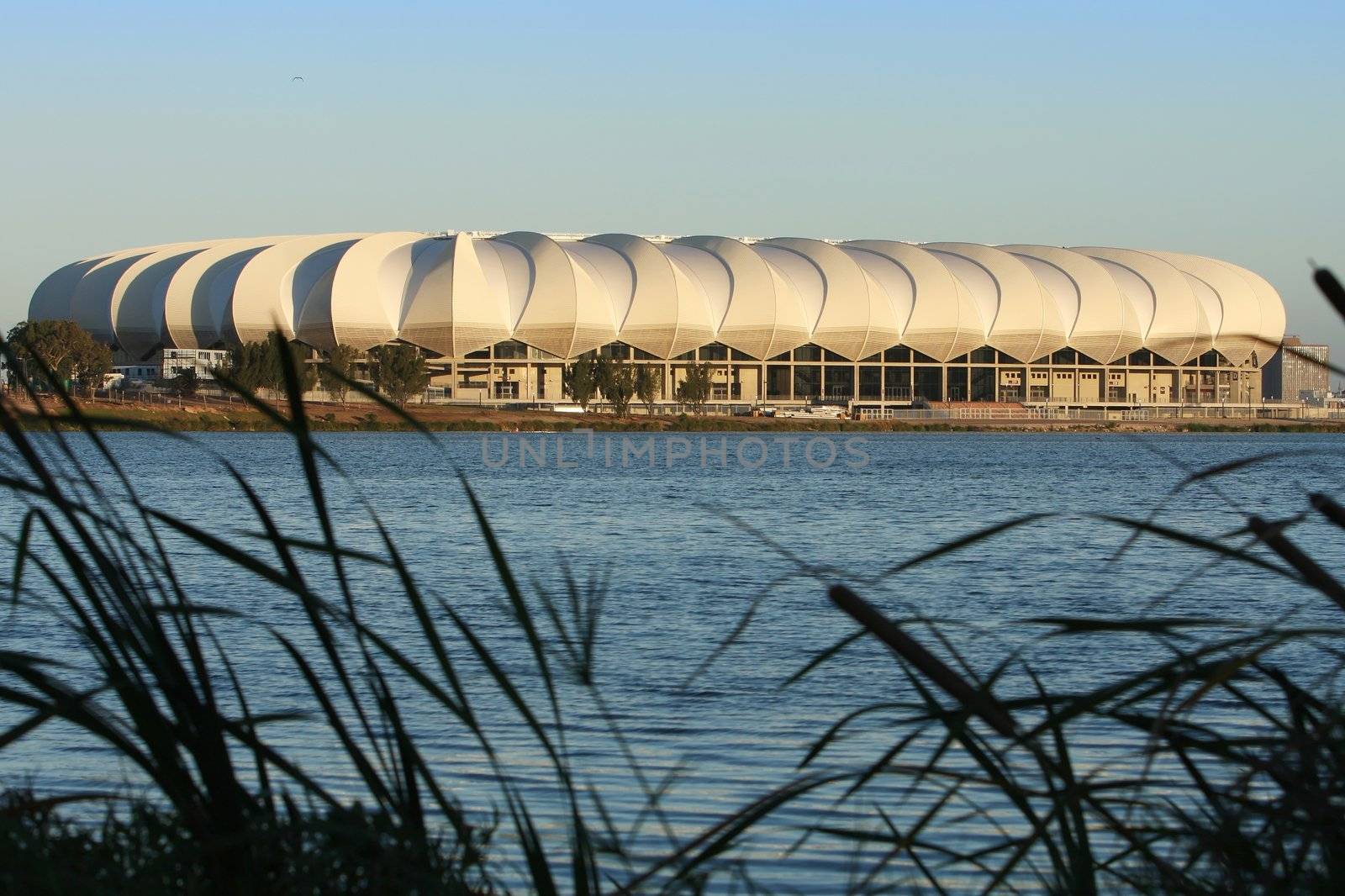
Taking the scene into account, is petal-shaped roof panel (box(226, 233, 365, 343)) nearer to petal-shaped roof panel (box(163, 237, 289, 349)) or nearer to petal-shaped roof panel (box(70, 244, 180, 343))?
petal-shaped roof panel (box(163, 237, 289, 349))

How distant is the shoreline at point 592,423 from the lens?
180 feet

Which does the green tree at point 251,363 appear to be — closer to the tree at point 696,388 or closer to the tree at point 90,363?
the tree at point 90,363

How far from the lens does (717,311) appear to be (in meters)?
70.2

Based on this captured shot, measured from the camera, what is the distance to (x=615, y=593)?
41.5 ft

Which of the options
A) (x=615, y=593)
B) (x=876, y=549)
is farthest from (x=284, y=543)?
(x=876, y=549)

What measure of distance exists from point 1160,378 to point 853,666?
72779 mm

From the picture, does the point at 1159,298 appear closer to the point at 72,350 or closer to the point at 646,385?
the point at 646,385

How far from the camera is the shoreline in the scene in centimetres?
5497

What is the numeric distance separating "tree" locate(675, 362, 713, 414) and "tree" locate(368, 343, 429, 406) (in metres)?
10.8

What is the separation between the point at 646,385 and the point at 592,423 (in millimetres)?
3383

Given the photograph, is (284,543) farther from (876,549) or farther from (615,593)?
(876,549)

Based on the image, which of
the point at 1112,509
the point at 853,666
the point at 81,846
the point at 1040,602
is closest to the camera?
the point at 81,846

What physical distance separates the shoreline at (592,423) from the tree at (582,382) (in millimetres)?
1026

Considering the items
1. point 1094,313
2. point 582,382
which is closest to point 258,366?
point 582,382
